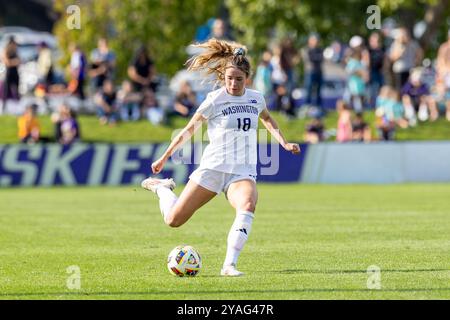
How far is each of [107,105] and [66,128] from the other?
121 inches

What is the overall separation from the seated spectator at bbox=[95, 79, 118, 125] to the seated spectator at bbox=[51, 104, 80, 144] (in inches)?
85.4

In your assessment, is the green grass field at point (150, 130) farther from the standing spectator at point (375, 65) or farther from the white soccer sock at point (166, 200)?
the white soccer sock at point (166, 200)

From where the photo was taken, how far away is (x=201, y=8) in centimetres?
4266

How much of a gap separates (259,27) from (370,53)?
225 inches

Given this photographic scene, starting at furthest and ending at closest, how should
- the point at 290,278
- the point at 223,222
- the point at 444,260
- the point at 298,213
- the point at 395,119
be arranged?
1. the point at 395,119
2. the point at 298,213
3. the point at 223,222
4. the point at 444,260
5. the point at 290,278

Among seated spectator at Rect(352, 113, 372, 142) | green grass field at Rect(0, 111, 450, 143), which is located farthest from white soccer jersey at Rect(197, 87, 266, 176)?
green grass field at Rect(0, 111, 450, 143)

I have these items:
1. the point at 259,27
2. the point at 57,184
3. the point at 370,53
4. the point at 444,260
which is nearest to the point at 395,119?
the point at 370,53

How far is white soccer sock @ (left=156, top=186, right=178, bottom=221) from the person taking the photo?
1241 cm

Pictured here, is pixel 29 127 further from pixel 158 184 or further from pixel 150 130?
pixel 158 184

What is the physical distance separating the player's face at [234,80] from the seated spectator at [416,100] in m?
23.0

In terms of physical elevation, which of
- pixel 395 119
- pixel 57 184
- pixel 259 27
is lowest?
pixel 57 184

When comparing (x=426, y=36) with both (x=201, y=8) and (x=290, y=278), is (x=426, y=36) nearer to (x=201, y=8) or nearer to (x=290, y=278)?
(x=201, y=8)

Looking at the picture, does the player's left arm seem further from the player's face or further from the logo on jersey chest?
the player's face

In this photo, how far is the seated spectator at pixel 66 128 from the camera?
32.2 metres
